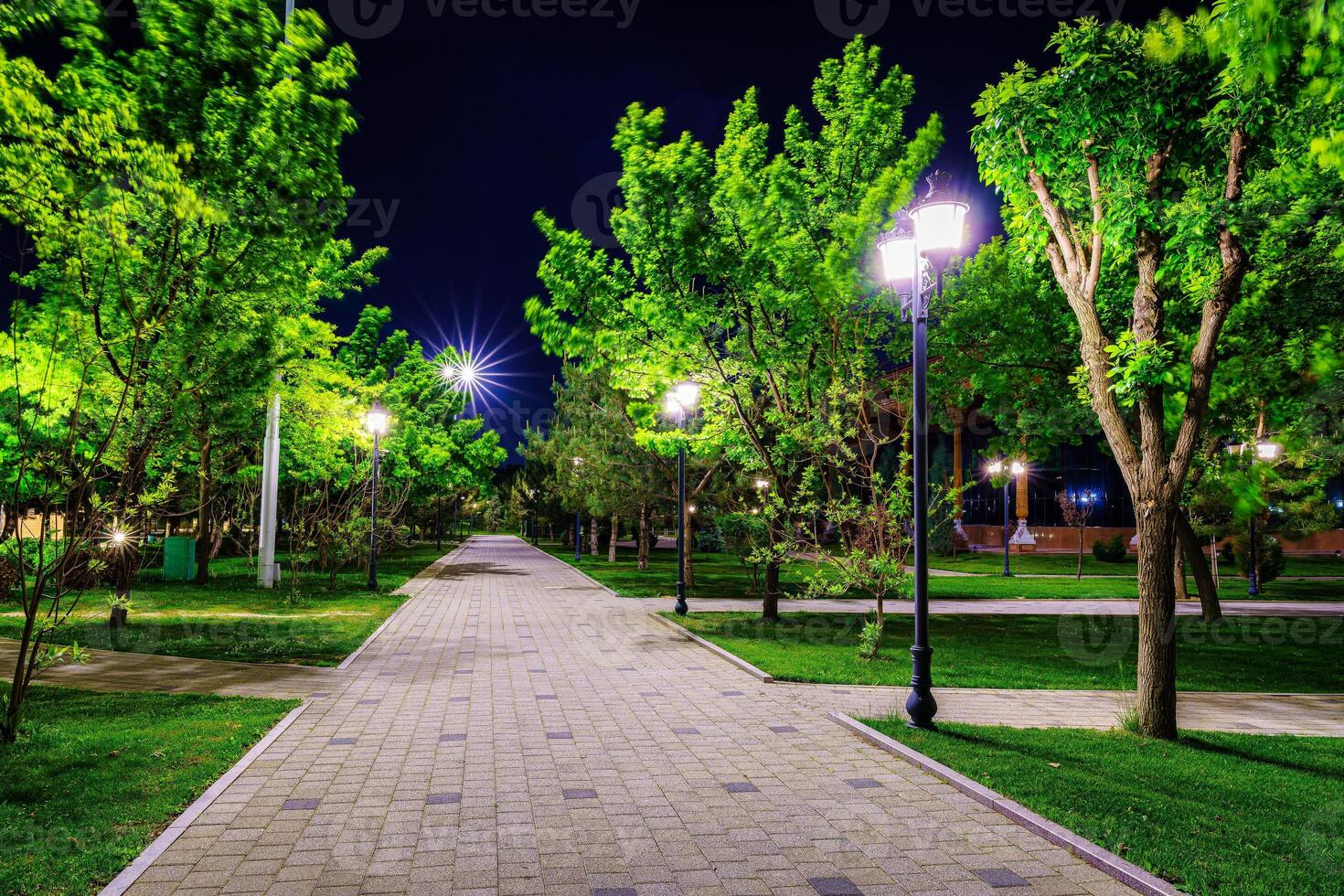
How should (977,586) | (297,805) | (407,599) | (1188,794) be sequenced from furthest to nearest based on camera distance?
(977,586) → (407,599) → (1188,794) → (297,805)

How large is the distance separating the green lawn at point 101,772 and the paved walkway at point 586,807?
0.31 m

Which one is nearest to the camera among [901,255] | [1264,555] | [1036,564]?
[901,255]

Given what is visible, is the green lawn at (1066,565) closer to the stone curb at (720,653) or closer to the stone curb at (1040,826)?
the stone curb at (720,653)

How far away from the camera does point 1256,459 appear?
16.9 metres

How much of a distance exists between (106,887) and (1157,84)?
10.1 m

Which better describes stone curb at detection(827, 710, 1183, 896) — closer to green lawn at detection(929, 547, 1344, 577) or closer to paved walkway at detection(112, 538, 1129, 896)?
paved walkway at detection(112, 538, 1129, 896)

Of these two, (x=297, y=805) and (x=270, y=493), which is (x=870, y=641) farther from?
(x=270, y=493)

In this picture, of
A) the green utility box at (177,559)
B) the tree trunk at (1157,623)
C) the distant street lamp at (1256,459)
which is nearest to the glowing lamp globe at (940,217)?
the tree trunk at (1157,623)

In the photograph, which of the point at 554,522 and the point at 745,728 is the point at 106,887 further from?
the point at 554,522

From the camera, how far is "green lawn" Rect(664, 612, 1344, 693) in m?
10.7

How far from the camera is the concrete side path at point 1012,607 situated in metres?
19.4

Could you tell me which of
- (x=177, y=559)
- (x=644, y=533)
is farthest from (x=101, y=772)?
(x=644, y=533)

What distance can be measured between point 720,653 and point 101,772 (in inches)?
324

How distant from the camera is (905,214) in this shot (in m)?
8.42
